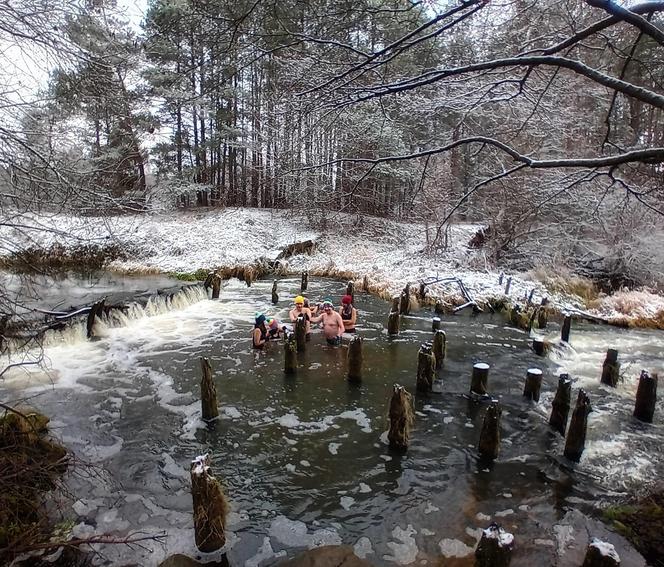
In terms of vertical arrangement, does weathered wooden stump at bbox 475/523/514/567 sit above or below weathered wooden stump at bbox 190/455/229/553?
above

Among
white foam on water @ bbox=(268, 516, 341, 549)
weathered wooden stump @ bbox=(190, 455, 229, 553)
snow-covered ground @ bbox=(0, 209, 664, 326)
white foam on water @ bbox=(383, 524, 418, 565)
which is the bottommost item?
white foam on water @ bbox=(268, 516, 341, 549)

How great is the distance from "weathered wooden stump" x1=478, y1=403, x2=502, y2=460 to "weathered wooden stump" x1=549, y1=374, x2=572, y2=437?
54.8 inches

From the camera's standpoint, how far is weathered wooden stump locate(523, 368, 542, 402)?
724 cm

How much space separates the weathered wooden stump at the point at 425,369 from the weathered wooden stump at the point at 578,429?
2.44 meters

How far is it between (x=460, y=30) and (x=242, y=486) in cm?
585

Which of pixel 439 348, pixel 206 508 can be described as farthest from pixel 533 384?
pixel 206 508

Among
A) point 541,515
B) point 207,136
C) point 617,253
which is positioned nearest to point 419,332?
point 541,515

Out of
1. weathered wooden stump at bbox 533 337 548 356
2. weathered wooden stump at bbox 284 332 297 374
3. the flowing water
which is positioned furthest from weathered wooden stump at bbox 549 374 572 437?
weathered wooden stump at bbox 284 332 297 374

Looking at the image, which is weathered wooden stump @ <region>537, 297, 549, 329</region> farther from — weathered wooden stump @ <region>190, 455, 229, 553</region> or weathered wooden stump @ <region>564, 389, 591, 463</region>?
weathered wooden stump @ <region>190, 455, 229, 553</region>

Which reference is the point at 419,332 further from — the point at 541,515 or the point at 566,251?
the point at 566,251

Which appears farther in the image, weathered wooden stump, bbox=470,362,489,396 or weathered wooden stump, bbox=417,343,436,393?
weathered wooden stump, bbox=417,343,436,393

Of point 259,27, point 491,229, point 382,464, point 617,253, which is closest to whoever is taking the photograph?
point 259,27

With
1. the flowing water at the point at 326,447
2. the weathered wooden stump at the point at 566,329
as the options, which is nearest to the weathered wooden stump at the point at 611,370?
the flowing water at the point at 326,447

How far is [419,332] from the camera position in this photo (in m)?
11.3
